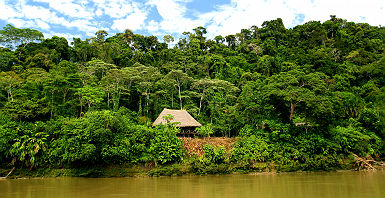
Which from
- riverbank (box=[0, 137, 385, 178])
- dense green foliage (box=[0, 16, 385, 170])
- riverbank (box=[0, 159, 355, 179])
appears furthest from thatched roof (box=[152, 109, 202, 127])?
riverbank (box=[0, 159, 355, 179])

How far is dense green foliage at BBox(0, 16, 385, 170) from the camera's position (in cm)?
1423

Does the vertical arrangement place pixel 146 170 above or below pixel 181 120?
below

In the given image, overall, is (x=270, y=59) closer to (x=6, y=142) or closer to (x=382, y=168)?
(x=382, y=168)

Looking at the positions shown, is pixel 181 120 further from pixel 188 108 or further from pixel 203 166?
pixel 188 108

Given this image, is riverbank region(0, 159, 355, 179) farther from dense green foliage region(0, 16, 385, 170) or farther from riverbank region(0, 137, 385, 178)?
dense green foliage region(0, 16, 385, 170)

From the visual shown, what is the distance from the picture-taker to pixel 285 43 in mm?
37969

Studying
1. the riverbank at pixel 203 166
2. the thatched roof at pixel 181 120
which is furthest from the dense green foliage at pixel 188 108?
the thatched roof at pixel 181 120

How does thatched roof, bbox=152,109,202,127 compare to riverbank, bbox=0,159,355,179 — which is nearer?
riverbank, bbox=0,159,355,179

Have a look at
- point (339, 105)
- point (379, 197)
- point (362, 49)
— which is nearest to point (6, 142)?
point (379, 197)

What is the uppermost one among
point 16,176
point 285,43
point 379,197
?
point 285,43

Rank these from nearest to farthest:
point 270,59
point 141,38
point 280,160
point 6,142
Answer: point 6,142, point 280,160, point 270,59, point 141,38

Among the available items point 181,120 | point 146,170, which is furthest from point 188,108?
point 146,170

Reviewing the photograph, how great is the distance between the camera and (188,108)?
976 inches

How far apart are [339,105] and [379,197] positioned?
1128cm
